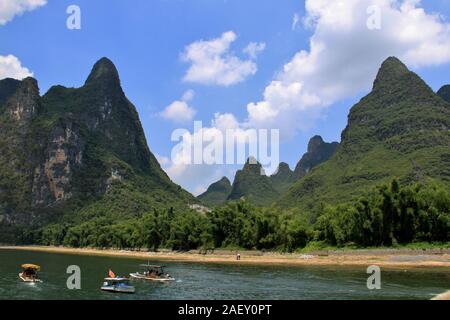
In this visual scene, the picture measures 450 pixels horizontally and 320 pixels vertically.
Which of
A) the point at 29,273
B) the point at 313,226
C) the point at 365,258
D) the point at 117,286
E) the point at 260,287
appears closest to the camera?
the point at 117,286

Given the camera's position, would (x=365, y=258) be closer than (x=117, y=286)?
No

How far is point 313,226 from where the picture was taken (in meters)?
102

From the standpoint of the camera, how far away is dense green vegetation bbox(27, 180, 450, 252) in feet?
265

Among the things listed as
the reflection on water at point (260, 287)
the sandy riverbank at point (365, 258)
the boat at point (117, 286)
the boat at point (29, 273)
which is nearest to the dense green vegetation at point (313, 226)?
the sandy riverbank at point (365, 258)

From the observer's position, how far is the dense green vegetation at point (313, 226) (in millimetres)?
80750

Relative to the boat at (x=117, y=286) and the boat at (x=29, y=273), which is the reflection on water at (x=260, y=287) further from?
the boat at (x=29, y=273)

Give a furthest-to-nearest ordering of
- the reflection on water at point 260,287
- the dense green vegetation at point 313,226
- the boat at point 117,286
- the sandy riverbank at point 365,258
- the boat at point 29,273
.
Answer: the dense green vegetation at point 313,226 → the sandy riverbank at point 365,258 → the boat at point 29,273 → the boat at point 117,286 → the reflection on water at point 260,287

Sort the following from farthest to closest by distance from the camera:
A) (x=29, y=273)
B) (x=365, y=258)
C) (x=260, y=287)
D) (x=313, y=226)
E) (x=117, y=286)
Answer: (x=313, y=226), (x=365, y=258), (x=29, y=273), (x=260, y=287), (x=117, y=286)

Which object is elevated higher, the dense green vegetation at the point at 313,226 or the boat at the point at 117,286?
the dense green vegetation at the point at 313,226

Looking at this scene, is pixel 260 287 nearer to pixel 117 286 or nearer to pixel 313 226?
pixel 117 286

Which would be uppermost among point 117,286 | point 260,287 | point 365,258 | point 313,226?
point 313,226

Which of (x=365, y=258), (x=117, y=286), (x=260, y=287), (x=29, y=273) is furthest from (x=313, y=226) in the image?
(x=117, y=286)
